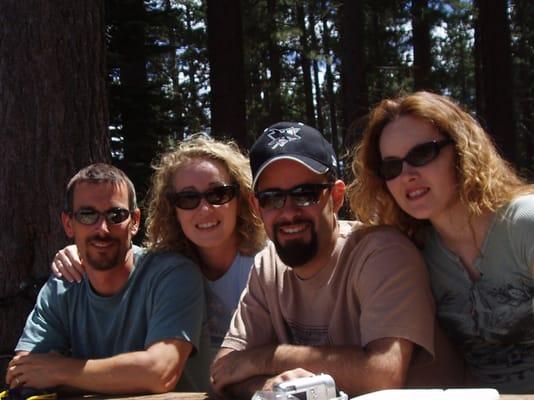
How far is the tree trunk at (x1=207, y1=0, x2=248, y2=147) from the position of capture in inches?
333

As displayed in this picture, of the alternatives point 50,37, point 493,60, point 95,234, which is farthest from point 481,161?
point 493,60

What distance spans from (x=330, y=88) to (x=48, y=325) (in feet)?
73.5

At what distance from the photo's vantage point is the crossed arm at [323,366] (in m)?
Answer: 2.18

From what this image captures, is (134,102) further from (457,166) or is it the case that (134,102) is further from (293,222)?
(457,166)

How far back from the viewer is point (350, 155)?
307cm

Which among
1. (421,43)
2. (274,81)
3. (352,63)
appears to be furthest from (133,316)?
(274,81)

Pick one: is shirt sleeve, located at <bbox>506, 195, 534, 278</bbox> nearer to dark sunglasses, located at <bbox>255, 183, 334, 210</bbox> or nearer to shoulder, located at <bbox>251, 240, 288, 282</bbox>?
dark sunglasses, located at <bbox>255, 183, 334, 210</bbox>

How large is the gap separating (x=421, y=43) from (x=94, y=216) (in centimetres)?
1413

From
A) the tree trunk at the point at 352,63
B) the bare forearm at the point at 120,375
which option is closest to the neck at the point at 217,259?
the bare forearm at the point at 120,375

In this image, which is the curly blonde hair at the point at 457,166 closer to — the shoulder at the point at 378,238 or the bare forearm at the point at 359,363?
the shoulder at the point at 378,238

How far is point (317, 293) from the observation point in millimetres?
2535

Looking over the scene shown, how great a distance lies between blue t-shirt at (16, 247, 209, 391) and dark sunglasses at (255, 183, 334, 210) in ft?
2.32

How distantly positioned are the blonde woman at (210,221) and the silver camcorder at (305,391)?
1352 millimetres

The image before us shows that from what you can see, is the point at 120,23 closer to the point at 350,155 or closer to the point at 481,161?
the point at 350,155
